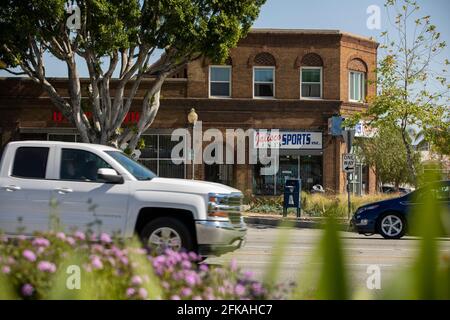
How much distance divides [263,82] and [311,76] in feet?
8.67

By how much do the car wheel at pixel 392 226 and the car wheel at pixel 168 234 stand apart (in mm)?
8555

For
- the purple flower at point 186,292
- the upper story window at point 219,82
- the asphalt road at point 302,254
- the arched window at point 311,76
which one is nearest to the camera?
the purple flower at point 186,292

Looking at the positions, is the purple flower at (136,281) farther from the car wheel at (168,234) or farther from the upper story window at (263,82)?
the upper story window at (263,82)

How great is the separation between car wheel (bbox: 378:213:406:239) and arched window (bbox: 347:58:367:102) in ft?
61.2

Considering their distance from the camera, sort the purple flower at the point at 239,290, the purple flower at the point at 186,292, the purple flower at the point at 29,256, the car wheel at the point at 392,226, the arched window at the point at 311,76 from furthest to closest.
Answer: the arched window at the point at 311,76 → the car wheel at the point at 392,226 → the purple flower at the point at 29,256 → the purple flower at the point at 186,292 → the purple flower at the point at 239,290

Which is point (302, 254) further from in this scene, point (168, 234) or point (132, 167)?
point (132, 167)

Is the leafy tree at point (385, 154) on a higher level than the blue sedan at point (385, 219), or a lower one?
higher

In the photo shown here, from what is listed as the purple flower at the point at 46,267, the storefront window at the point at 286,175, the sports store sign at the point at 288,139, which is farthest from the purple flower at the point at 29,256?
the storefront window at the point at 286,175

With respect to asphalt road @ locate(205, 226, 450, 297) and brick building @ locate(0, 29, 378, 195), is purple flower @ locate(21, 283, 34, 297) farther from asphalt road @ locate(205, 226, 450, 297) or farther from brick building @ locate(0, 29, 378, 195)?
brick building @ locate(0, 29, 378, 195)

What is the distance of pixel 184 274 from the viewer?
11.4 ft

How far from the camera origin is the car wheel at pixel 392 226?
15.1 metres

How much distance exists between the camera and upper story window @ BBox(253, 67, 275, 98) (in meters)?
32.1

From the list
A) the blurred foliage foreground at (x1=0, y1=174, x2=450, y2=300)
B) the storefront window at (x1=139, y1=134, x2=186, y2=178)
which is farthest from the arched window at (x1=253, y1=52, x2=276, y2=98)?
the blurred foliage foreground at (x1=0, y1=174, x2=450, y2=300)

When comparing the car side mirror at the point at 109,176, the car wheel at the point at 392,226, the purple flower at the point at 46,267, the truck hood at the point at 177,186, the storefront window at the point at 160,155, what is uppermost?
the storefront window at the point at 160,155
